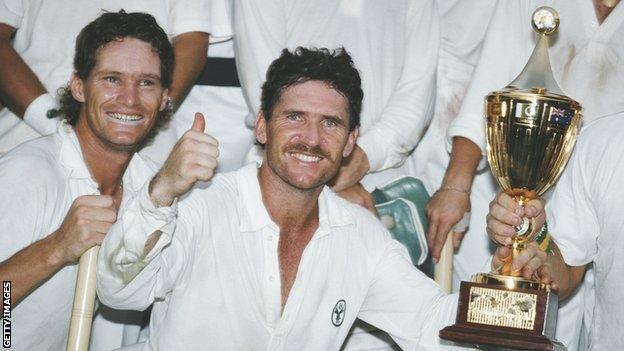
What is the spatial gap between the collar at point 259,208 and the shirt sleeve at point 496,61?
712 mm

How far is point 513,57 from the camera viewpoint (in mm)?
4469

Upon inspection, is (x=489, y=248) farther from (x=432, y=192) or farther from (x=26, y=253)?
(x=26, y=253)

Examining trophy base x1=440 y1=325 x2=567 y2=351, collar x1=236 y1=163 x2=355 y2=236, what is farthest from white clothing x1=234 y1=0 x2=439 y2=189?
trophy base x1=440 y1=325 x2=567 y2=351

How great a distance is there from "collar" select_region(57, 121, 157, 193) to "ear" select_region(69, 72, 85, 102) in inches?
4.2

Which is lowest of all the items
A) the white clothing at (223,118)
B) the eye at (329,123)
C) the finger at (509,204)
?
the finger at (509,204)

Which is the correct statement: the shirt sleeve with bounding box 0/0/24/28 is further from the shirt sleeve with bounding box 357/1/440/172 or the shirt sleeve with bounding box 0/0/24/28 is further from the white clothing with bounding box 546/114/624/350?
the white clothing with bounding box 546/114/624/350

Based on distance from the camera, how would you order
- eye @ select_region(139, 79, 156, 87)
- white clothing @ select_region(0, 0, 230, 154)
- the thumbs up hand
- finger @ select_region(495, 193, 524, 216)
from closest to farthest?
1. the thumbs up hand
2. finger @ select_region(495, 193, 524, 216)
3. eye @ select_region(139, 79, 156, 87)
4. white clothing @ select_region(0, 0, 230, 154)

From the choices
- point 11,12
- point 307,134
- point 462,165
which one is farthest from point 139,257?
point 11,12

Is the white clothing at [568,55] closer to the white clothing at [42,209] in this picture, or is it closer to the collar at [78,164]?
the collar at [78,164]

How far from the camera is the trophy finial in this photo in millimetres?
3514

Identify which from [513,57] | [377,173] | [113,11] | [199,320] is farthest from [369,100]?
[199,320]

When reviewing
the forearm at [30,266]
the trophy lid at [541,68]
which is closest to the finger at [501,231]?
the trophy lid at [541,68]

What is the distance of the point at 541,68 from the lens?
351 cm

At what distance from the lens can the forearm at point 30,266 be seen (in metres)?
3.65
